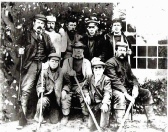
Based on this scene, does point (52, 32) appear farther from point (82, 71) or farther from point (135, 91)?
point (135, 91)

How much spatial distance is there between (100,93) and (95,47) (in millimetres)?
504

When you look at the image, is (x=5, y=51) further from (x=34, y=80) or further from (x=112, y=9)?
(x=112, y=9)

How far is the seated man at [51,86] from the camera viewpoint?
3.39 meters

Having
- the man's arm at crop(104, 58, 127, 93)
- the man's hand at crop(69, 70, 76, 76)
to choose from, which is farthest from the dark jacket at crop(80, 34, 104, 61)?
the man's hand at crop(69, 70, 76, 76)

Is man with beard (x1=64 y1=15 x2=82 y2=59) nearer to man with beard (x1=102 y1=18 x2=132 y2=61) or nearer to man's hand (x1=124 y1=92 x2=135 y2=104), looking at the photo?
man with beard (x1=102 y1=18 x2=132 y2=61)

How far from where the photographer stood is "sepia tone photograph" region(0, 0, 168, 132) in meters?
3.39

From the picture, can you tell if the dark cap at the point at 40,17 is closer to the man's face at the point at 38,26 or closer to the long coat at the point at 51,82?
the man's face at the point at 38,26

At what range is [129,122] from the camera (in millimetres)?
3404

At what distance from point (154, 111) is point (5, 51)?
5.84 ft

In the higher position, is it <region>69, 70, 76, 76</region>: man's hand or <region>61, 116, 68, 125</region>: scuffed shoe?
<region>69, 70, 76, 76</region>: man's hand

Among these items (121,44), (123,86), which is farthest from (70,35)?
(123,86)

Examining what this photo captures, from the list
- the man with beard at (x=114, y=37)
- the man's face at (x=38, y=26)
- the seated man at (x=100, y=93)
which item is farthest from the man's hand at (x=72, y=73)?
the man's face at (x=38, y=26)

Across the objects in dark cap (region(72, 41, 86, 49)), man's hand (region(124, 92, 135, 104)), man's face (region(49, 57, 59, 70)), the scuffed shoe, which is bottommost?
the scuffed shoe

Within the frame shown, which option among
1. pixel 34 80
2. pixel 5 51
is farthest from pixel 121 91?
pixel 5 51
